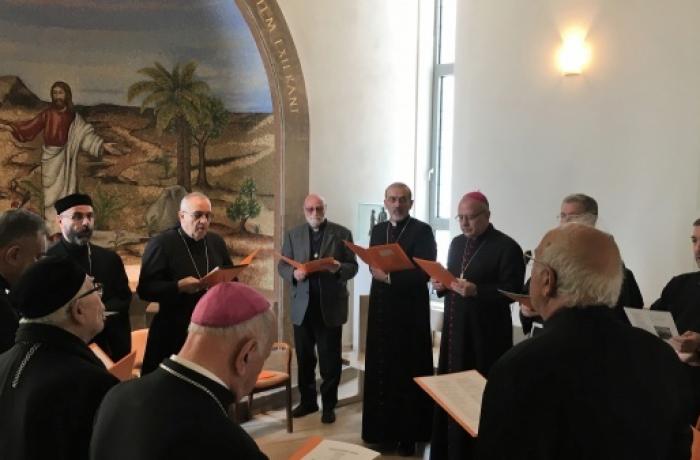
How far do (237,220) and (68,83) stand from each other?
2190 mm

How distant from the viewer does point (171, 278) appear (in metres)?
4.39

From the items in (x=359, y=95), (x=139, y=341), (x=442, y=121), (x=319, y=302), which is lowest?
(x=139, y=341)

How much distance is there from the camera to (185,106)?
7301mm

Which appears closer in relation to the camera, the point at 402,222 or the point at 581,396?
→ the point at 581,396

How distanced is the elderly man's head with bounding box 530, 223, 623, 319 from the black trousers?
4031mm

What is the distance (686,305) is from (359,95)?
15.1ft

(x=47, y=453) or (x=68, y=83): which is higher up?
(x=68, y=83)

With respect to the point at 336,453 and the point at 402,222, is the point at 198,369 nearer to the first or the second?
the point at 336,453

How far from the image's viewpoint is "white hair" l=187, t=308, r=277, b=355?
5.24 feet

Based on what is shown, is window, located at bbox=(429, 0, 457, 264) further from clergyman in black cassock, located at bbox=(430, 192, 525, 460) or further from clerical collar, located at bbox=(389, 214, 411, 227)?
clergyman in black cassock, located at bbox=(430, 192, 525, 460)

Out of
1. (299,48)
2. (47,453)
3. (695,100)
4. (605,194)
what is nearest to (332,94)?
(299,48)

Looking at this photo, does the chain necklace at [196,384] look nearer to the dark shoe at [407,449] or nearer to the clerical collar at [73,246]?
the clerical collar at [73,246]

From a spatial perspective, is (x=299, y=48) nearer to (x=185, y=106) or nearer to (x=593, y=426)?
(x=185, y=106)

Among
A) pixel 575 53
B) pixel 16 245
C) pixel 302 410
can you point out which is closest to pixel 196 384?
pixel 16 245
